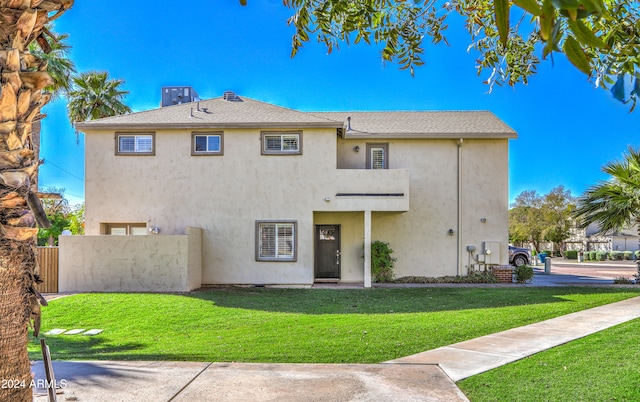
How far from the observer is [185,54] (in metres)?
17.7

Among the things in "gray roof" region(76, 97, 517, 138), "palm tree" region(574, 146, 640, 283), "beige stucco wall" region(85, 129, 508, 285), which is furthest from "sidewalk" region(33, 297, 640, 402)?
"gray roof" region(76, 97, 517, 138)

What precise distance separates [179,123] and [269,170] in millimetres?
3603

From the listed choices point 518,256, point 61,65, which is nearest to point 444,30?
point 61,65

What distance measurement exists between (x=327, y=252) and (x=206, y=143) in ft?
20.0

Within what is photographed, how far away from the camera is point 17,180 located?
107 inches

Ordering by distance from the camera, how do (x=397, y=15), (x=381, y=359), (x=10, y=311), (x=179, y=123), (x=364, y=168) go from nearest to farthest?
(x=10, y=311), (x=397, y=15), (x=381, y=359), (x=179, y=123), (x=364, y=168)

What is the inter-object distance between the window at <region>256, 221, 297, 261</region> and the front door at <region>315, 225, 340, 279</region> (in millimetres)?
1704

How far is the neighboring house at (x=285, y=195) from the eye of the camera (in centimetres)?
1670

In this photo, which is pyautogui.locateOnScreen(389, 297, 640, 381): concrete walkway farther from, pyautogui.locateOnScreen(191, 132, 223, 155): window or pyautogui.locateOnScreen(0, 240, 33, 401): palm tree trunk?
pyautogui.locateOnScreen(191, 132, 223, 155): window

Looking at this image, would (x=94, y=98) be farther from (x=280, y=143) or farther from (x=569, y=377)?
(x=569, y=377)

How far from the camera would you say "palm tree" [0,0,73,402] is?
2.64 m

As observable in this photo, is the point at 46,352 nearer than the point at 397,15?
Yes

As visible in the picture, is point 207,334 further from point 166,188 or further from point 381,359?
point 166,188

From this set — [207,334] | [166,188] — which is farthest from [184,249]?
[207,334]
